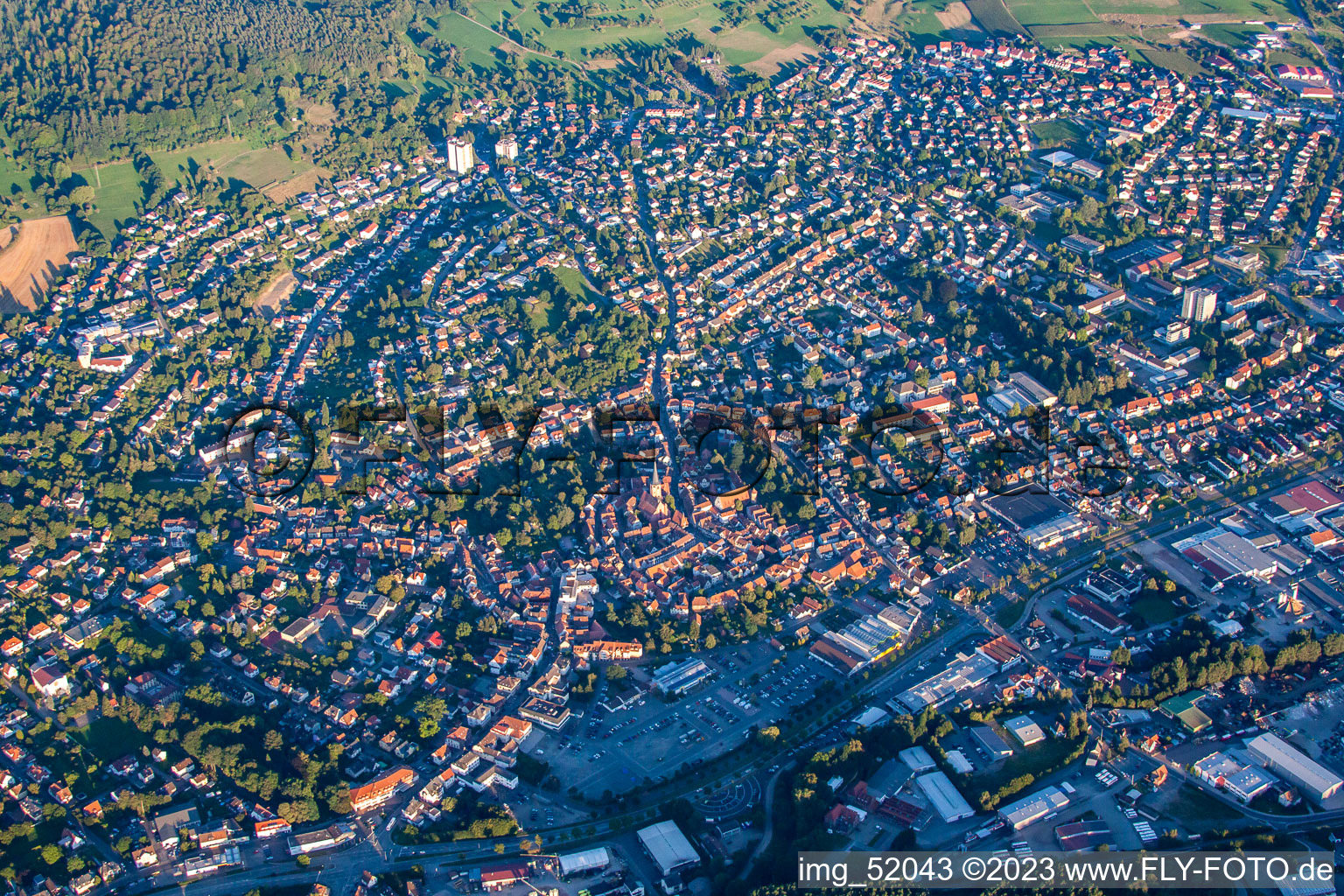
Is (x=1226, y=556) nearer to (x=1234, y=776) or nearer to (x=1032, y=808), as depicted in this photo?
(x=1234, y=776)

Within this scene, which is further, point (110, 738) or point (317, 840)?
point (110, 738)

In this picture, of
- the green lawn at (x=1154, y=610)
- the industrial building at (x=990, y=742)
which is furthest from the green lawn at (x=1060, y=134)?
the industrial building at (x=990, y=742)

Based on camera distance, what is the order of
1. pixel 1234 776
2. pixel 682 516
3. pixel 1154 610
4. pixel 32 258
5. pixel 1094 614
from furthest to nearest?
pixel 32 258 < pixel 682 516 < pixel 1154 610 < pixel 1094 614 < pixel 1234 776

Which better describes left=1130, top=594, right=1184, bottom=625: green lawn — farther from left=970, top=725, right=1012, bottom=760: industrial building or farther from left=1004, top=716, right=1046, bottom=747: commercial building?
left=970, top=725, right=1012, bottom=760: industrial building

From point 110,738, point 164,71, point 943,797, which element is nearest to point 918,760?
point 943,797

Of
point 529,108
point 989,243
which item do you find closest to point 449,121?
point 529,108

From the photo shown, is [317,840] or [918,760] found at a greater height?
[317,840]
